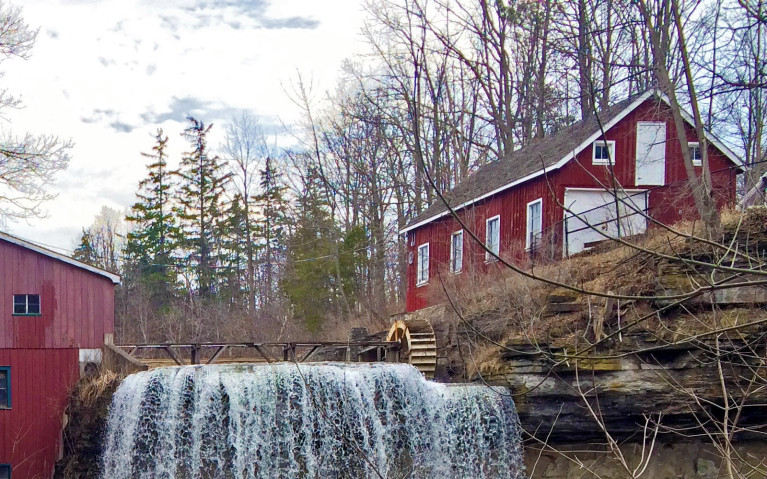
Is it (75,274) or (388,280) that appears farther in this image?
(388,280)

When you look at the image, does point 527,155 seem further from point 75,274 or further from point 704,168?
point 75,274

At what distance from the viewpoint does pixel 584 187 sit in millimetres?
19672

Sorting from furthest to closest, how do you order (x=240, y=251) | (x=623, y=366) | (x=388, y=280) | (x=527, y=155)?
(x=240, y=251) < (x=388, y=280) < (x=527, y=155) < (x=623, y=366)

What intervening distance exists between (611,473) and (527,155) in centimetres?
1133

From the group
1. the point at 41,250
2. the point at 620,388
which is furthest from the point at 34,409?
the point at 620,388

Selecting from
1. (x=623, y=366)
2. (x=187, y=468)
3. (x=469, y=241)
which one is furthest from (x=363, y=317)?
(x=623, y=366)

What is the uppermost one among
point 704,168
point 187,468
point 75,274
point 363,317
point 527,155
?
point 527,155

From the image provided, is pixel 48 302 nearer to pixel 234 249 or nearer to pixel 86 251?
pixel 234 249

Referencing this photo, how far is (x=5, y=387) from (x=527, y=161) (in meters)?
14.4

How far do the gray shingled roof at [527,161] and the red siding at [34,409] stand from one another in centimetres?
1066

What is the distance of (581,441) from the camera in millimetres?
14398

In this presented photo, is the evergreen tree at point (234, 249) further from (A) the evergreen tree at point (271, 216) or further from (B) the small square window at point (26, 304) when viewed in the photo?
(B) the small square window at point (26, 304)

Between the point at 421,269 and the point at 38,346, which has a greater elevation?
the point at 421,269

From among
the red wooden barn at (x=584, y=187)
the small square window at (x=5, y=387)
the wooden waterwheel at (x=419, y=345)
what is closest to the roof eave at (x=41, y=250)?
the small square window at (x=5, y=387)
